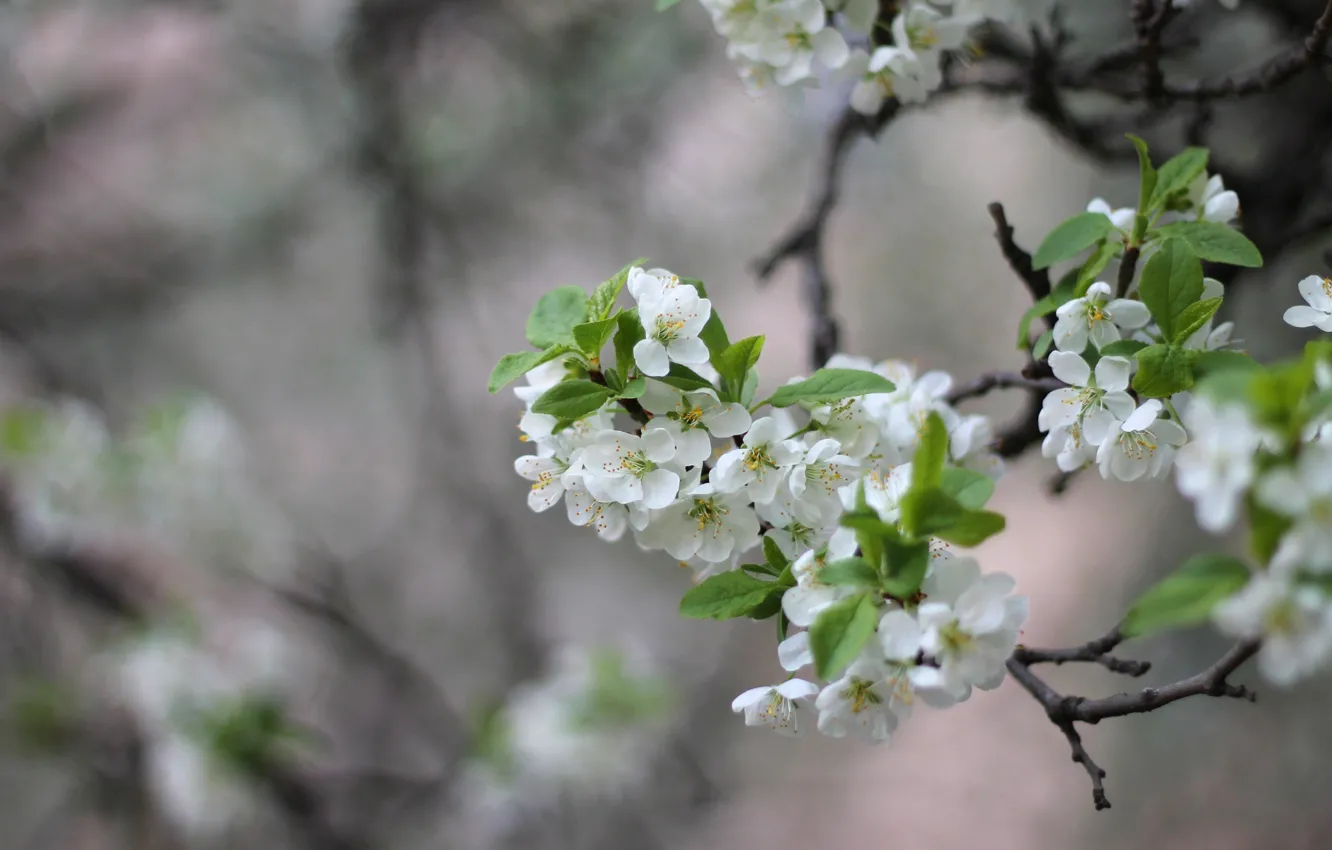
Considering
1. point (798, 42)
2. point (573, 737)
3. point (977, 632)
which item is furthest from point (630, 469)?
point (573, 737)

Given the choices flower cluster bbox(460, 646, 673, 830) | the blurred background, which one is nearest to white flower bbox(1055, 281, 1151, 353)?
the blurred background

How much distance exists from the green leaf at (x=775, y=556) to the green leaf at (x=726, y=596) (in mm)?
30

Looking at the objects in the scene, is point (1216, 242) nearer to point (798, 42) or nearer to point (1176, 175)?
point (1176, 175)

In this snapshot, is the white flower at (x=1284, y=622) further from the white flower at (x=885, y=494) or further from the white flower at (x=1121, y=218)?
the white flower at (x=1121, y=218)

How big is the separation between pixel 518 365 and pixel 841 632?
0.31m

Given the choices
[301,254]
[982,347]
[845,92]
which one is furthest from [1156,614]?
[301,254]

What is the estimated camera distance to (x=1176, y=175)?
2.60ft

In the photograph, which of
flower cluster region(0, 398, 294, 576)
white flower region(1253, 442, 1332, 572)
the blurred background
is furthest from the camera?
the blurred background

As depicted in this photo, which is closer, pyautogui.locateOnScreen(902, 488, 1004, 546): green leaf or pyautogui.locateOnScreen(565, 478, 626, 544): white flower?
pyautogui.locateOnScreen(902, 488, 1004, 546): green leaf

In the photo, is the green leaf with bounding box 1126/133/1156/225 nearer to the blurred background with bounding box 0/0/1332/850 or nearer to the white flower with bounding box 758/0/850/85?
the white flower with bounding box 758/0/850/85

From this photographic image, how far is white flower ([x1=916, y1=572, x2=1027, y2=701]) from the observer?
0.58 meters

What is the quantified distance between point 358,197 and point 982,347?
2080mm

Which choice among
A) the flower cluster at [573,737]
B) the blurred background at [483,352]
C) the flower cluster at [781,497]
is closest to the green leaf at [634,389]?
the flower cluster at [781,497]

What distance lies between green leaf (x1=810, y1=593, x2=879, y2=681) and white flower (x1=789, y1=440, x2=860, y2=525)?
103mm
